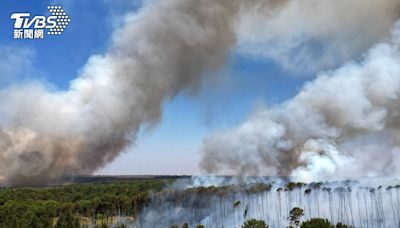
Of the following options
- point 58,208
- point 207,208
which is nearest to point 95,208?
point 58,208

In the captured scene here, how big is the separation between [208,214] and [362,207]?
42288 mm

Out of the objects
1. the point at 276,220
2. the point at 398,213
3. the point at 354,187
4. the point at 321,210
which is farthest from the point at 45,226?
the point at 354,187

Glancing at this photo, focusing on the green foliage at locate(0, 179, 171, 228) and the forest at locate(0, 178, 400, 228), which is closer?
the green foliage at locate(0, 179, 171, 228)

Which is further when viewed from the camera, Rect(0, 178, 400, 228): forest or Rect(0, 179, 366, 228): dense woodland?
Rect(0, 178, 400, 228): forest

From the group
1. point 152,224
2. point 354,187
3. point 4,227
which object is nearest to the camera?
point 4,227

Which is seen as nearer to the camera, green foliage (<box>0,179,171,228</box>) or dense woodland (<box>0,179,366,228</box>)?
dense woodland (<box>0,179,366,228</box>)

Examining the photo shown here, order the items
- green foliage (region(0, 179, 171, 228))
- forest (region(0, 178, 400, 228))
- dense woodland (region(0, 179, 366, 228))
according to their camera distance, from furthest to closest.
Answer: forest (region(0, 178, 400, 228)) < green foliage (region(0, 179, 171, 228)) < dense woodland (region(0, 179, 366, 228))

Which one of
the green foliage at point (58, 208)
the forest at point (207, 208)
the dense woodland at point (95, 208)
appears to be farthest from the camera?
the forest at point (207, 208)

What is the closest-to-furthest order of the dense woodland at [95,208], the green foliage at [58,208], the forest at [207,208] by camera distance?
the dense woodland at [95,208] → the green foliage at [58,208] → the forest at [207,208]

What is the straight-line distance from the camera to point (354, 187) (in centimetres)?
13012

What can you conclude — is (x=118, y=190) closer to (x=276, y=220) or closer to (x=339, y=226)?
(x=276, y=220)

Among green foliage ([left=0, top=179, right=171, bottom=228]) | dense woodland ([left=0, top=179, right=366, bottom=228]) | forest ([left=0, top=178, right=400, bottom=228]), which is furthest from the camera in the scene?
forest ([left=0, top=178, right=400, bottom=228])

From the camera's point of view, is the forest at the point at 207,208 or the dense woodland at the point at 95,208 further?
the forest at the point at 207,208

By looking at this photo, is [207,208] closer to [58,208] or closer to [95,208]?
[95,208]
